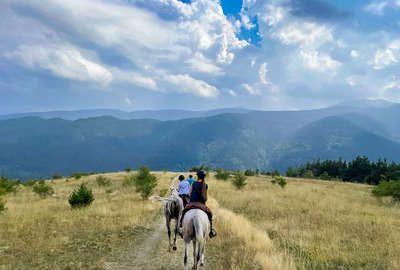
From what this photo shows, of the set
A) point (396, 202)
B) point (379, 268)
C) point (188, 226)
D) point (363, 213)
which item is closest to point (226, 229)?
point (188, 226)

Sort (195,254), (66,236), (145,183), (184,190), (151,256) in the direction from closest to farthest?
(195,254) → (151,256) → (184,190) → (66,236) → (145,183)

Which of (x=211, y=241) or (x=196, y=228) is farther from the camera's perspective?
(x=211, y=241)

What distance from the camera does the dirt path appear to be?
818 centimetres

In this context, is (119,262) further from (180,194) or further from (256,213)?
(256,213)

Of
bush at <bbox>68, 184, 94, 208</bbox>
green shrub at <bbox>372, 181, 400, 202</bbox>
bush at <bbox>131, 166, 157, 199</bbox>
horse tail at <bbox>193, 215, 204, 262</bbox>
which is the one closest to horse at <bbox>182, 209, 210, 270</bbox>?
horse tail at <bbox>193, 215, 204, 262</bbox>

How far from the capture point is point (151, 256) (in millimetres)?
9078

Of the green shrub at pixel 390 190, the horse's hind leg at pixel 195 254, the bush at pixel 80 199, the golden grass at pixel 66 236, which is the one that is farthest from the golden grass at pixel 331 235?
the bush at pixel 80 199

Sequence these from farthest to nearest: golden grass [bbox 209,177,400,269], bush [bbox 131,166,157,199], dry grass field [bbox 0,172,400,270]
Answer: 1. bush [bbox 131,166,157,199]
2. golden grass [bbox 209,177,400,269]
3. dry grass field [bbox 0,172,400,270]

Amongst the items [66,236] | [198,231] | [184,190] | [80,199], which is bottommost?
[66,236]

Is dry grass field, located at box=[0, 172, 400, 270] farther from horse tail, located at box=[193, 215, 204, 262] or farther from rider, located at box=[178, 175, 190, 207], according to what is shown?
rider, located at box=[178, 175, 190, 207]

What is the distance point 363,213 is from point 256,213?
853cm

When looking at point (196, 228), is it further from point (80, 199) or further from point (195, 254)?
point (80, 199)

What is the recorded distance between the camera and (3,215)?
563 inches

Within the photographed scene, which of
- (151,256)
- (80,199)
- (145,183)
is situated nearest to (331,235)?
(151,256)
